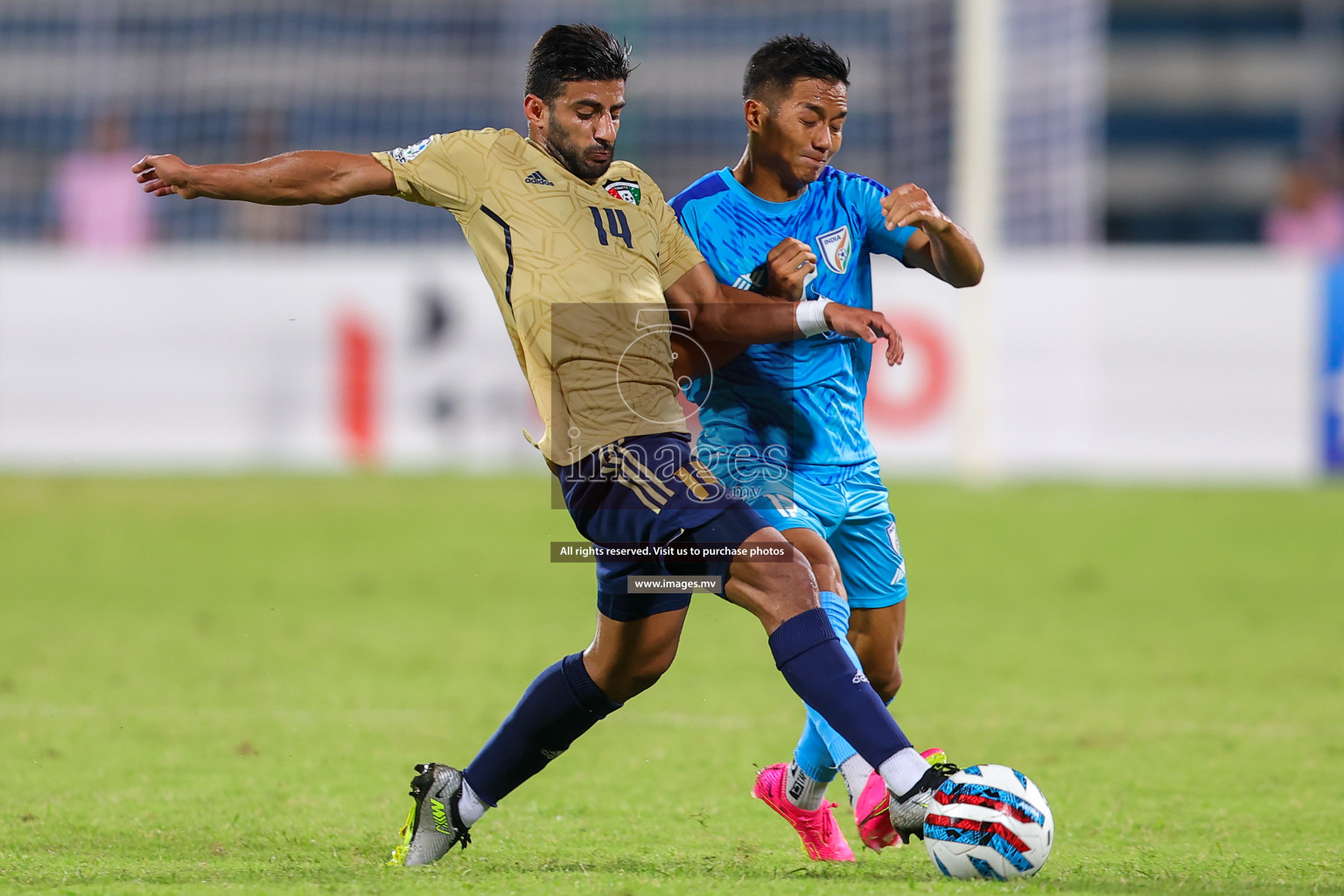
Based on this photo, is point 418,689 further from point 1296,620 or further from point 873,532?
point 1296,620

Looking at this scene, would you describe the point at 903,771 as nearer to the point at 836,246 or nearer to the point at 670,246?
the point at 670,246

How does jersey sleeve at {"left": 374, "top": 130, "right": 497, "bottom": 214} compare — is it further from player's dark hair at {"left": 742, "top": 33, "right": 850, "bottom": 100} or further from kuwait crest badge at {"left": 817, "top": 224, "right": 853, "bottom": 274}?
kuwait crest badge at {"left": 817, "top": 224, "right": 853, "bottom": 274}

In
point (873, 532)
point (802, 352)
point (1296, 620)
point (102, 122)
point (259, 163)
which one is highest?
point (102, 122)

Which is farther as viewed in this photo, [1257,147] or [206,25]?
[1257,147]

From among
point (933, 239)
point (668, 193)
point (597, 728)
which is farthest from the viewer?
point (668, 193)

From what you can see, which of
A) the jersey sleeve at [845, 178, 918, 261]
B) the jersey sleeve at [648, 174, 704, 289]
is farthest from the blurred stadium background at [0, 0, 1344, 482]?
the jersey sleeve at [648, 174, 704, 289]

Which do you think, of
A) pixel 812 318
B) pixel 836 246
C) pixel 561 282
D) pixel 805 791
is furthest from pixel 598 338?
pixel 805 791

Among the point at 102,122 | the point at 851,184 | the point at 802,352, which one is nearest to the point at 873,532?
the point at 802,352

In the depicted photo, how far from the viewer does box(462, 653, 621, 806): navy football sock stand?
4484 mm

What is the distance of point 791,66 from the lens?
482cm

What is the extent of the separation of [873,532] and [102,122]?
42.1ft

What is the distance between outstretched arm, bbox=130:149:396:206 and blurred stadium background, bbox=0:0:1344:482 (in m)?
9.42

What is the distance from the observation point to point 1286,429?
1448cm

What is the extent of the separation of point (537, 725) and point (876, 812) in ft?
3.17
